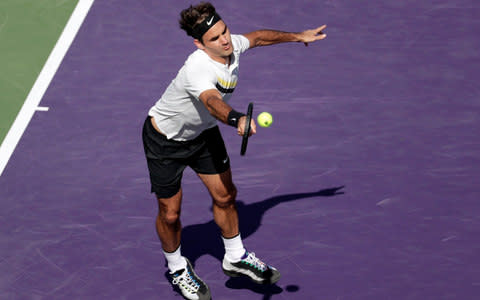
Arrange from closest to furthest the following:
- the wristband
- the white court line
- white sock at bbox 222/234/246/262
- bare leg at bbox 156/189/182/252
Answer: the wristband, bare leg at bbox 156/189/182/252, white sock at bbox 222/234/246/262, the white court line

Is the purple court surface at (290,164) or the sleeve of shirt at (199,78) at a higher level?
the sleeve of shirt at (199,78)

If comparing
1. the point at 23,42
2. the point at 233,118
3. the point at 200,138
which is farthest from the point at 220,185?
the point at 23,42

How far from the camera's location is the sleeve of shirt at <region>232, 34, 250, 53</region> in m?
7.46

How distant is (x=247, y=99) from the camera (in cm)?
1062

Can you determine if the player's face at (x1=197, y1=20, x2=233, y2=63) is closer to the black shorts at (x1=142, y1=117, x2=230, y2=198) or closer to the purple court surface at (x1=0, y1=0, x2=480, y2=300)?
the black shorts at (x1=142, y1=117, x2=230, y2=198)

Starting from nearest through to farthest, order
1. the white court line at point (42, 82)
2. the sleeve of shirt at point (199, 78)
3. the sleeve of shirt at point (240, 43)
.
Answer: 1. the sleeve of shirt at point (199, 78)
2. the sleeve of shirt at point (240, 43)
3. the white court line at point (42, 82)

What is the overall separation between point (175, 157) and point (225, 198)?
24.4 inches

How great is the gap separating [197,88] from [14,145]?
154 inches

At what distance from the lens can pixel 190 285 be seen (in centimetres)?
795

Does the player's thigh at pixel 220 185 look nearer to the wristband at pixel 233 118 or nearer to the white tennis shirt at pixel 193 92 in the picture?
the white tennis shirt at pixel 193 92

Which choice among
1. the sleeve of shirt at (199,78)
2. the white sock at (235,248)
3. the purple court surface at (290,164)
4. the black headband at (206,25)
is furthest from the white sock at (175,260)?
the black headband at (206,25)

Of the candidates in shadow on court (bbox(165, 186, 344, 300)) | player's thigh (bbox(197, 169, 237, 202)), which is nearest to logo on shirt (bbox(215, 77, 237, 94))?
player's thigh (bbox(197, 169, 237, 202))

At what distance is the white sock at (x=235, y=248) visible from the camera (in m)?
8.04

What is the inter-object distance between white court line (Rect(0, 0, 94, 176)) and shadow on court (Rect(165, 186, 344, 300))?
97.5 inches
